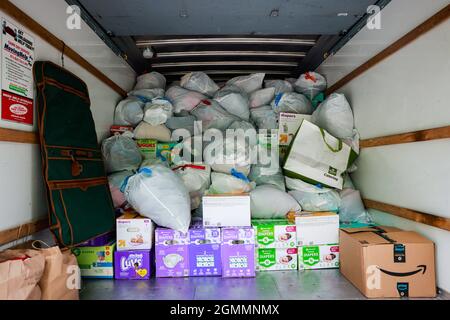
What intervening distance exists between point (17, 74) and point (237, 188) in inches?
59.5

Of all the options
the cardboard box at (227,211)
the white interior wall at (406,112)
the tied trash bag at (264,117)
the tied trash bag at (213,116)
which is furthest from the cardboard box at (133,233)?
the white interior wall at (406,112)

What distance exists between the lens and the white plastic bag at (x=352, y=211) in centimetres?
239

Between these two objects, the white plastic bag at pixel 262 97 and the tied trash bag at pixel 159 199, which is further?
the white plastic bag at pixel 262 97

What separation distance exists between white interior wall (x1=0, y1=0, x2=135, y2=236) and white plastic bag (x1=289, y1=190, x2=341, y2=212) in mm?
1663

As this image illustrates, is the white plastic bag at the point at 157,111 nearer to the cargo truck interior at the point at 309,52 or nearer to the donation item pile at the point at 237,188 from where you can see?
the donation item pile at the point at 237,188

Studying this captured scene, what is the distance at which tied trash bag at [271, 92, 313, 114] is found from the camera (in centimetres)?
281

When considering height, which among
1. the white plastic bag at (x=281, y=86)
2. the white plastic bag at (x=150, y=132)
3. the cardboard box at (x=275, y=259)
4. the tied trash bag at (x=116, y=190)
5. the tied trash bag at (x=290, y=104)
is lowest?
the cardboard box at (x=275, y=259)

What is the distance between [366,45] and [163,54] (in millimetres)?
1689

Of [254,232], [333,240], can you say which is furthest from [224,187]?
[333,240]

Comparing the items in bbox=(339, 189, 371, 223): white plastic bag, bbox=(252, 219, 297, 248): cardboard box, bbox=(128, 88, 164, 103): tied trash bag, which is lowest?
bbox=(252, 219, 297, 248): cardboard box

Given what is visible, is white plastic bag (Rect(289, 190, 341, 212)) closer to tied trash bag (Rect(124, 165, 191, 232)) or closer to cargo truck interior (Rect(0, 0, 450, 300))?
cargo truck interior (Rect(0, 0, 450, 300))

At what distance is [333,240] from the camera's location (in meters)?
2.17

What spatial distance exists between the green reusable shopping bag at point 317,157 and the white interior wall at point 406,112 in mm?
224

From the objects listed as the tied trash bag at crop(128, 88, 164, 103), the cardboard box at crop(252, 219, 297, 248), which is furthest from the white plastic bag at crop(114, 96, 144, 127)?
the cardboard box at crop(252, 219, 297, 248)
